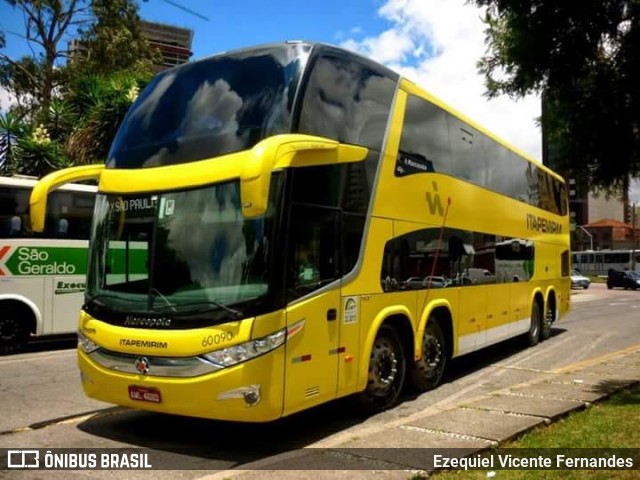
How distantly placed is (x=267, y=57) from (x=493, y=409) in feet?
14.8

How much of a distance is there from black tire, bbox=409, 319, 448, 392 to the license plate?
12.2 ft

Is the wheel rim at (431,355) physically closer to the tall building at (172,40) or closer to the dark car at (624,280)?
the tall building at (172,40)

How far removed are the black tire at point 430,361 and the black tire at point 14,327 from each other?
7830 millimetres

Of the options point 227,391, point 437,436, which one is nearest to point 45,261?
point 227,391

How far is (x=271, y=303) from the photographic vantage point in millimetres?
5766

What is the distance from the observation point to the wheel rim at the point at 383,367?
7.47 meters

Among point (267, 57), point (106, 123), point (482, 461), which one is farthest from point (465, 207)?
point (106, 123)

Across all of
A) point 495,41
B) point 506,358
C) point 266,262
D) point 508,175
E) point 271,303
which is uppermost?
point 495,41

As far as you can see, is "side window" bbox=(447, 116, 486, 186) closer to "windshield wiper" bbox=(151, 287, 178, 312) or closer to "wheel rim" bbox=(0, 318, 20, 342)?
"windshield wiper" bbox=(151, 287, 178, 312)

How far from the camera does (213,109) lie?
21.0ft

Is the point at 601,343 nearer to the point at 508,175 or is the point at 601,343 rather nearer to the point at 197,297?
the point at 508,175

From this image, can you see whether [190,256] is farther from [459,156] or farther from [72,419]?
[459,156]

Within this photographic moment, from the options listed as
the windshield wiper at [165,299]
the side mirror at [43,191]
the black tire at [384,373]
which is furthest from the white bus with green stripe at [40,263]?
the black tire at [384,373]

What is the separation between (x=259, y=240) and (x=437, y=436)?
250cm
